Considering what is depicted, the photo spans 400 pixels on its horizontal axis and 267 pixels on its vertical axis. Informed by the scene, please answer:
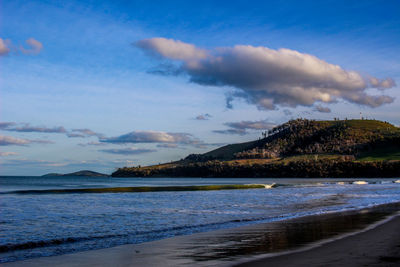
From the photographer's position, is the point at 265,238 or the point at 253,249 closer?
the point at 253,249

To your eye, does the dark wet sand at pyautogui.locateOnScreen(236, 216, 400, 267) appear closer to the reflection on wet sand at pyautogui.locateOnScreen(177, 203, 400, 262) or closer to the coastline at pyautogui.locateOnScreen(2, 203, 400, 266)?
the coastline at pyautogui.locateOnScreen(2, 203, 400, 266)

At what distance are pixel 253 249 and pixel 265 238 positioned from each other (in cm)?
365

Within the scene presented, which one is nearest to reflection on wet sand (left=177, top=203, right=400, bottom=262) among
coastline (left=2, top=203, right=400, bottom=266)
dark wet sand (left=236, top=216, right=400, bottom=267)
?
coastline (left=2, top=203, right=400, bottom=266)

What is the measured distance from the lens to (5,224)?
2845 centimetres

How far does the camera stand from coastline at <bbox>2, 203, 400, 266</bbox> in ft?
51.2

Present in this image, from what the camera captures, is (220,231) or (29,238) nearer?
(29,238)

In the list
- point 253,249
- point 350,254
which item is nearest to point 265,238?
point 253,249

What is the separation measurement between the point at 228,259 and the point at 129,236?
10.00 metres

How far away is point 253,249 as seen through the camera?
18203 millimetres

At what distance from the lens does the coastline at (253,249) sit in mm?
15617

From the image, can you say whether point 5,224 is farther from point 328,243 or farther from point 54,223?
point 328,243


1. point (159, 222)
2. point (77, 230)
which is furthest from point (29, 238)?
point (159, 222)

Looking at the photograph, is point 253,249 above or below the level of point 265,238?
above

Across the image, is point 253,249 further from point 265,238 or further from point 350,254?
point 350,254
